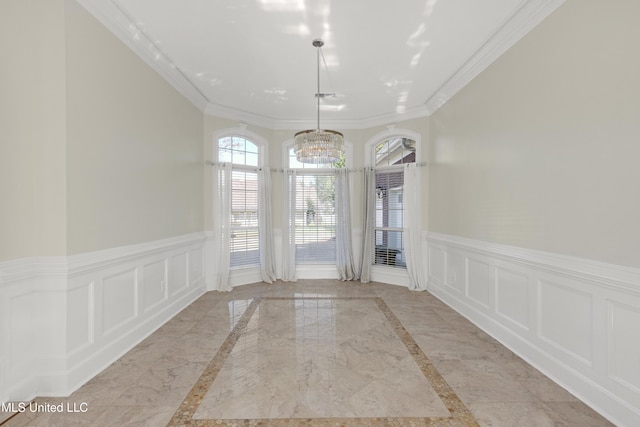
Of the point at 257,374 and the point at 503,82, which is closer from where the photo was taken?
the point at 257,374

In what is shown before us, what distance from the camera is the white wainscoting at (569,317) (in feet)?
6.00

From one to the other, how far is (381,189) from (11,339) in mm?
5000

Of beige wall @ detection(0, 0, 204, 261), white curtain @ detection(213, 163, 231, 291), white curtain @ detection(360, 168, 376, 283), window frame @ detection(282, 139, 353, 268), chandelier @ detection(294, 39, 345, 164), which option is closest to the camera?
beige wall @ detection(0, 0, 204, 261)

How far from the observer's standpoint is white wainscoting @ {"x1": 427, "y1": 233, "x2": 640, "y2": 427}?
6.00 ft

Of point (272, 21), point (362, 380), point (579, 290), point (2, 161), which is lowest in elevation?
point (362, 380)

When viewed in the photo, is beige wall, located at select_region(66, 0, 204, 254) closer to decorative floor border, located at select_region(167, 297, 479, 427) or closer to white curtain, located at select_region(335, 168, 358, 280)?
decorative floor border, located at select_region(167, 297, 479, 427)

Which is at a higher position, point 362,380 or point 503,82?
point 503,82

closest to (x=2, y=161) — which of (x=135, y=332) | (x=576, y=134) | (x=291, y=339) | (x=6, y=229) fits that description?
(x=6, y=229)

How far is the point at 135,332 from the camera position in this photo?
9.69 feet

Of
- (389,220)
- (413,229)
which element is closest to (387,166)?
(389,220)

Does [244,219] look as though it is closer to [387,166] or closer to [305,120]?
[305,120]

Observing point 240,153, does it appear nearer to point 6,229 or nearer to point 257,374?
point 6,229

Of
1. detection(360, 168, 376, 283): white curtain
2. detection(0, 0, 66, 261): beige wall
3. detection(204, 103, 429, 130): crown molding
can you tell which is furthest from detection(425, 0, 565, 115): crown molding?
detection(0, 0, 66, 261): beige wall

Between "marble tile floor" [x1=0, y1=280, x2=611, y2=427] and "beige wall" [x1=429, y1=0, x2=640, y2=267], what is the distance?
1150 millimetres
